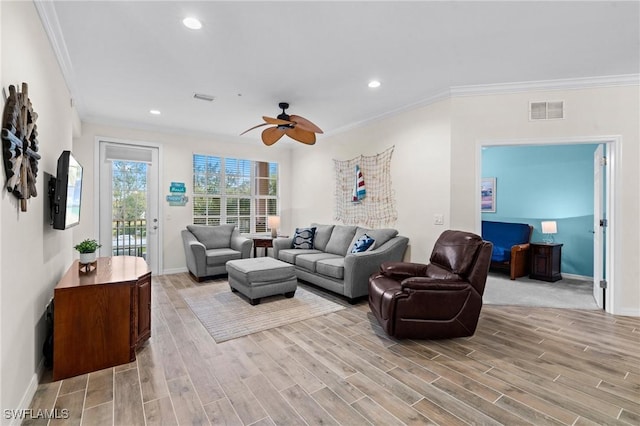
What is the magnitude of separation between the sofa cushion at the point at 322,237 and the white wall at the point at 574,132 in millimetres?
2161

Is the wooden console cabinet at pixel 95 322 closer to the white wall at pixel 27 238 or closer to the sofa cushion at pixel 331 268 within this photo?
the white wall at pixel 27 238

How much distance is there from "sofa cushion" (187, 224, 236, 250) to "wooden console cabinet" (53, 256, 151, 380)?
2861 millimetres

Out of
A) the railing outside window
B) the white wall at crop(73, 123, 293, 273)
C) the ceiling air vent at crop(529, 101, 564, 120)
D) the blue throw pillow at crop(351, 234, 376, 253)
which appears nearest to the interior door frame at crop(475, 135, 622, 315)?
the ceiling air vent at crop(529, 101, 564, 120)

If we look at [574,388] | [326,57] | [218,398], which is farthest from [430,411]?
[326,57]

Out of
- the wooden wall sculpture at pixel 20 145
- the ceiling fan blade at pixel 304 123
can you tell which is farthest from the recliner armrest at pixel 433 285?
the wooden wall sculpture at pixel 20 145

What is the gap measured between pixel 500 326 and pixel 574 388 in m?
1.09

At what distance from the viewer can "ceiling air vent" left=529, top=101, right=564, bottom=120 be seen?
355 cm

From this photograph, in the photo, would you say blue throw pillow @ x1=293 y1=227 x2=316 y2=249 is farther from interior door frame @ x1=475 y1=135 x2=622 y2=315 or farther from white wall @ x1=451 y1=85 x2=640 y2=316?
interior door frame @ x1=475 y1=135 x2=622 y2=315

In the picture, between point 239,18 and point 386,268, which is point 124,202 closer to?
point 239,18

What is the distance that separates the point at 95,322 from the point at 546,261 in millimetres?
6207

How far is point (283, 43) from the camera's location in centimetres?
270

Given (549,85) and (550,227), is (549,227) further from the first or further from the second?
(549,85)

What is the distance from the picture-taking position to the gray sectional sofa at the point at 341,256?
12.6ft

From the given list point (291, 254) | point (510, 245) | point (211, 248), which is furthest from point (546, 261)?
point (211, 248)
